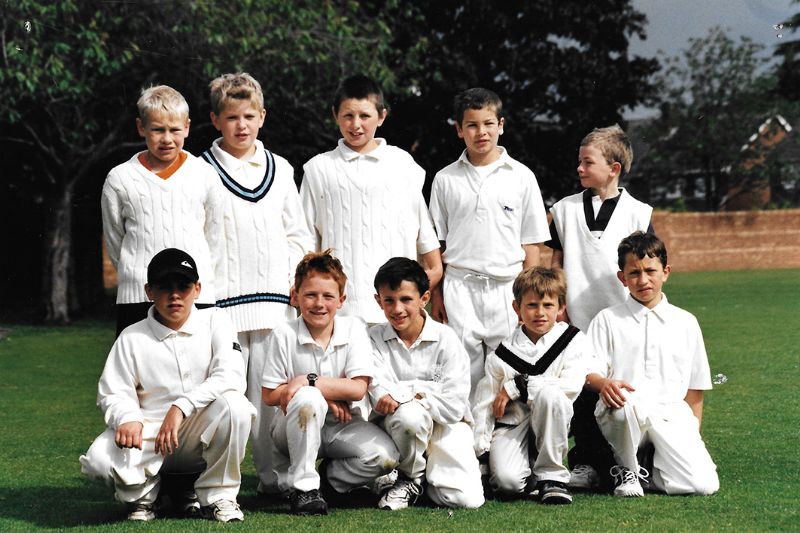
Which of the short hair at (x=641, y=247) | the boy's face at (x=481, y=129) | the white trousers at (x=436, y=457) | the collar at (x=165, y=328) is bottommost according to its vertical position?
the white trousers at (x=436, y=457)

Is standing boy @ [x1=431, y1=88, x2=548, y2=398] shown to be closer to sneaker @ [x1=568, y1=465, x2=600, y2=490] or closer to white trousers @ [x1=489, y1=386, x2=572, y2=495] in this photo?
white trousers @ [x1=489, y1=386, x2=572, y2=495]

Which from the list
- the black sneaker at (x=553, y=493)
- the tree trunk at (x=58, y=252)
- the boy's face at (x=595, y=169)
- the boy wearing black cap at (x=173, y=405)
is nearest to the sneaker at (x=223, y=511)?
the boy wearing black cap at (x=173, y=405)

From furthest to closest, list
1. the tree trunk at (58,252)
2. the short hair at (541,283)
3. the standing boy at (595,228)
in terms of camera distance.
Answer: the tree trunk at (58,252), the standing boy at (595,228), the short hair at (541,283)

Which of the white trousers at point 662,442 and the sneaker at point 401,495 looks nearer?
the sneaker at point 401,495

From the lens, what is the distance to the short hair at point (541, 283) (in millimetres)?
5668

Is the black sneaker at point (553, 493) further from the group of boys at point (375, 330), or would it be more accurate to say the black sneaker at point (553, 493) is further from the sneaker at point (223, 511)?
the sneaker at point (223, 511)

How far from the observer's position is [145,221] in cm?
544

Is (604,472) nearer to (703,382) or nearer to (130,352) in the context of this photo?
(703,382)

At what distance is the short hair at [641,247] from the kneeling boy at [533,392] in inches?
16.3

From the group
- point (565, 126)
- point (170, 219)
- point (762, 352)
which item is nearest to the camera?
point (170, 219)

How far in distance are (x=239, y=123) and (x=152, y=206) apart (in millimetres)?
705

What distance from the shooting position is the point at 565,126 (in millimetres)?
30359

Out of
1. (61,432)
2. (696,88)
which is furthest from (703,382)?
(696,88)

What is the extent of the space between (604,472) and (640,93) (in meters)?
27.6
